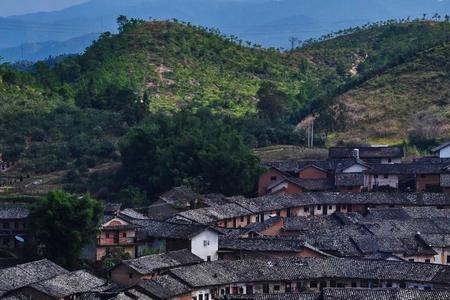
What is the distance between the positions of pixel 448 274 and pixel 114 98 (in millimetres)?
41313

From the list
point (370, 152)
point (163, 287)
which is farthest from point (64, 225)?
point (370, 152)

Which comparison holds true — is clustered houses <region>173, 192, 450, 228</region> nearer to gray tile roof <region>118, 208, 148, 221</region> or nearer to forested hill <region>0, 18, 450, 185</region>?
gray tile roof <region>118, 208, 148, 221</region>

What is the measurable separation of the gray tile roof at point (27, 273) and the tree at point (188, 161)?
1625cm

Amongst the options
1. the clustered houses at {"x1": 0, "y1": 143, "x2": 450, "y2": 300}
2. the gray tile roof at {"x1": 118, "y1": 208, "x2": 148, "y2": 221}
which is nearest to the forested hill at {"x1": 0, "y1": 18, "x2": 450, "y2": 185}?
the clustered houses at {"x1": 0, "y1": 143, "x2": 450, "y2": 300}

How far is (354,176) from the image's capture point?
56.3 meters

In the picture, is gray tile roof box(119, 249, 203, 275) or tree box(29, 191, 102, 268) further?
tree box(29, 191, 102, 268)

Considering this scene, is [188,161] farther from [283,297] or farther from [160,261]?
[283,297]

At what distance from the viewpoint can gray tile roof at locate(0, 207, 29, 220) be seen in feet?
151

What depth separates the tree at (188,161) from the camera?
181 ft

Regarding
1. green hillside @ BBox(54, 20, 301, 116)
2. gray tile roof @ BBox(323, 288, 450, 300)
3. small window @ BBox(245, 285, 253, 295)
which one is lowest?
small window @ BBox(245, 285, 253, 295)

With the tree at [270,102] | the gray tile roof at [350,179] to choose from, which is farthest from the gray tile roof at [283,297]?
the tree at [270,102]

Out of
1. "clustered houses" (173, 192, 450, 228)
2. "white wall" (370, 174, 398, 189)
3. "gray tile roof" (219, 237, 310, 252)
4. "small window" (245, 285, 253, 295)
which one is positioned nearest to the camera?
"small window" (245, 285, 253, 295)

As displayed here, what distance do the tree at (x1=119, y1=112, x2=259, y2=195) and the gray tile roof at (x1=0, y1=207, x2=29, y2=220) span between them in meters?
9.99

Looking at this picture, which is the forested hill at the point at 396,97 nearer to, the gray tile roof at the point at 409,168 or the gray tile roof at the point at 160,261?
the gray tile roof at the point at 409,168
